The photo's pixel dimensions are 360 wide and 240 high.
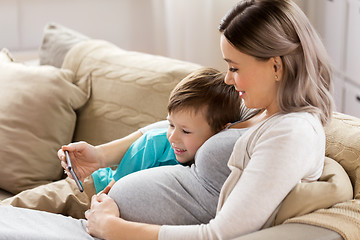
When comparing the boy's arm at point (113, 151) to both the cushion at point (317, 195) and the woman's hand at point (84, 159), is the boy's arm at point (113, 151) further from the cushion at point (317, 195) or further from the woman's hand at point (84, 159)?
the cushion at point (317, 195)

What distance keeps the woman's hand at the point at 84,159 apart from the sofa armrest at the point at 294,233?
0.65 metres

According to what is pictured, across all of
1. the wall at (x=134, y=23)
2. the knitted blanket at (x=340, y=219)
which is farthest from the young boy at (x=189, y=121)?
the wall at (x=134, y=23)

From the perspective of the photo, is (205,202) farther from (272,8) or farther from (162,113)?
(162,113)

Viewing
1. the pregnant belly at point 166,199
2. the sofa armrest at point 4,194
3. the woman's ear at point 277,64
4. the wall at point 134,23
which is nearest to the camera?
the woman's ear at point 277,64

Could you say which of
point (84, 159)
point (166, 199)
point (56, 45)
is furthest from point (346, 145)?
point (56, 45)

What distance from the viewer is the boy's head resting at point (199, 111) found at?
4.97 ft

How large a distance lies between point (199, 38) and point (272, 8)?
6.73 ft

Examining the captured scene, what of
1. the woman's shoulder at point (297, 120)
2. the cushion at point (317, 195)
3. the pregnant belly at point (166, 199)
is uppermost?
the woman's shoulder at point (297, 120)

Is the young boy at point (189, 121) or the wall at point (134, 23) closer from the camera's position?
the young boy at point (189, 121)

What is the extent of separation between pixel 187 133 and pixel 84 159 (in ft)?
1.13

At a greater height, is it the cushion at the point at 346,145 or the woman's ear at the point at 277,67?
the woman's ear at the point at 277,67

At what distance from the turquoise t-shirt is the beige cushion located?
0.31m

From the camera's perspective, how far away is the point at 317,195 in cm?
126

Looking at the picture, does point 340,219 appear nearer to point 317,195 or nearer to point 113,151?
point 317,195
